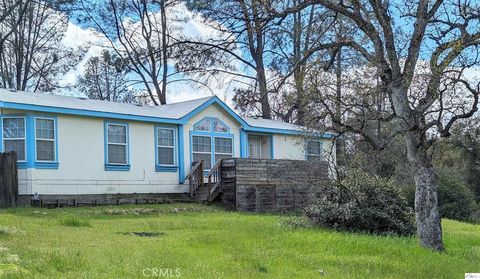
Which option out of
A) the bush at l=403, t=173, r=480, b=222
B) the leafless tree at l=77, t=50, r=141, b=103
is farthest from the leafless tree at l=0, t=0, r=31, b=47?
the bush at l=403, t=173, r=480, b=222

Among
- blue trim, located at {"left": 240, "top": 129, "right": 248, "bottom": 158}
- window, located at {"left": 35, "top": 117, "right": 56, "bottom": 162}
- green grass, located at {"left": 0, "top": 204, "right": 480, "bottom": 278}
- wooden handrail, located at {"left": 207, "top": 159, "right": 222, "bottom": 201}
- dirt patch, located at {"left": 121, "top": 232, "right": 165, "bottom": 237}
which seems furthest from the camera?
blue trim, located at {"left": 240, "top": 129, "right": 248, "bottom": 158}

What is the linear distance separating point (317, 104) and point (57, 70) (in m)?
26.1

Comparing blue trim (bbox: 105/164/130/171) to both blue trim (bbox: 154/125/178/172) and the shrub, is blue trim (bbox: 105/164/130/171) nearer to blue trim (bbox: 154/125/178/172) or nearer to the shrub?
blue trim (bbox: 154/125/178/172)

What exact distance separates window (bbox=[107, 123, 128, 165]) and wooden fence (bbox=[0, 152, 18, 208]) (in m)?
3.49

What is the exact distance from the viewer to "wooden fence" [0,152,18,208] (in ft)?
56.3

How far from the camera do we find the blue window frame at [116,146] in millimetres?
19984

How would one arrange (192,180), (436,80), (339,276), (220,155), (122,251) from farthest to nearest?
(220,155) → (192,180) → (436,80) → (122,251) → (339,276)

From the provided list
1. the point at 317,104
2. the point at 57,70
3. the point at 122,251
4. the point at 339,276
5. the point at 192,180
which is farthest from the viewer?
the point at 57,70

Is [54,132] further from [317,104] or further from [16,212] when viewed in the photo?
[317,104]

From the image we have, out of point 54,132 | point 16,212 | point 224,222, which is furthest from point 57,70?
point 224,222

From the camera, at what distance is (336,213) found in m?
13.9

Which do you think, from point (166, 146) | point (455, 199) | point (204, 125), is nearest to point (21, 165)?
point (166, 146)

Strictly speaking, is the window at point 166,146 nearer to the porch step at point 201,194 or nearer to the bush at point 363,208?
the porch step at point 201,194

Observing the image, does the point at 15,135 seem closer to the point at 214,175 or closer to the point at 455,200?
the point at 214,175
